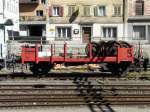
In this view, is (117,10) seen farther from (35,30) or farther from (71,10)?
(35,30)

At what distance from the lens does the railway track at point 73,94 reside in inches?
711

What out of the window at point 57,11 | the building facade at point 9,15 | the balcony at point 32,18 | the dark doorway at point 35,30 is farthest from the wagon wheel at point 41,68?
the dark doorway at point 35,30

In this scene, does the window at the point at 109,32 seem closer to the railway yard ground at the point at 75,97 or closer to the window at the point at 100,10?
the window at the point at 100,10

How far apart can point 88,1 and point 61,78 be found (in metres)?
39.7

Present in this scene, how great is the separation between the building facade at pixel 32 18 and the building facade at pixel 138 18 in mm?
12481

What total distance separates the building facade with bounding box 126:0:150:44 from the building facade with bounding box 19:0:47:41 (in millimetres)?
12481

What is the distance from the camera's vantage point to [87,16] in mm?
65812

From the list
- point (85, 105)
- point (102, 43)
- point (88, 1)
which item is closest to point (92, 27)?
point (88, 1)

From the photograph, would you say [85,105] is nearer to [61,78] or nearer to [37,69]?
[61,78]

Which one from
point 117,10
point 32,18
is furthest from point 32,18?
point 117,10

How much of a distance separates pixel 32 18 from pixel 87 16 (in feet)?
40.4

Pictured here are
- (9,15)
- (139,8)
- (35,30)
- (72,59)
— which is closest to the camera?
(72,59)

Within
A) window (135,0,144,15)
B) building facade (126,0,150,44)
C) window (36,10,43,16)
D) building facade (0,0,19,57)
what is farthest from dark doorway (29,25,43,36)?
window (135,0,144,15)

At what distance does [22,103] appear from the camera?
17859 mm
